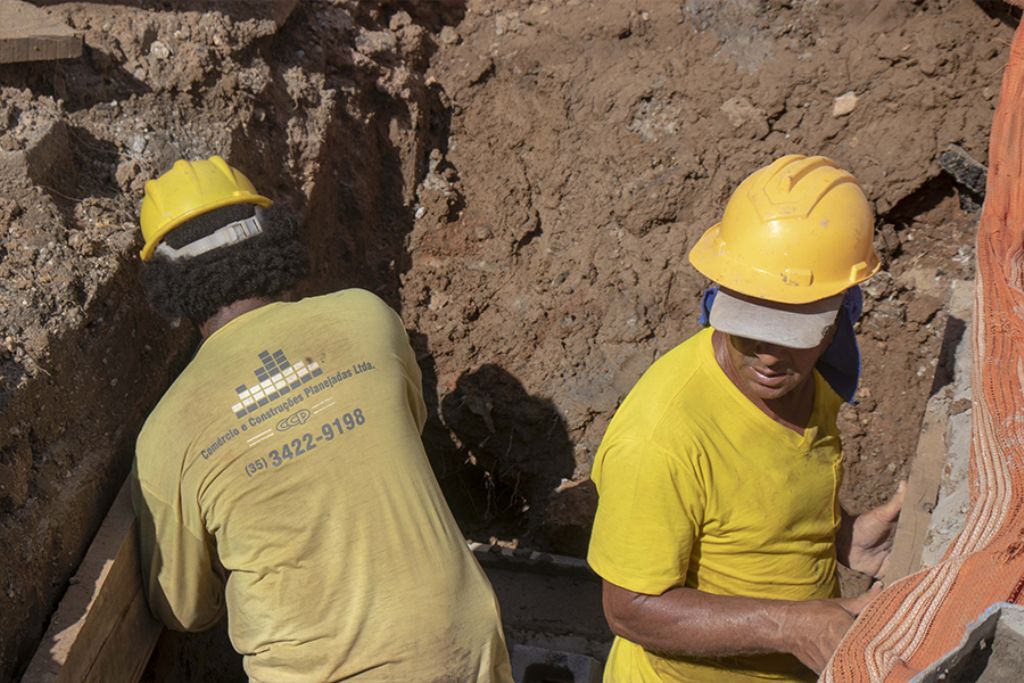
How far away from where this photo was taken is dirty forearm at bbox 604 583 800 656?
8.04ft

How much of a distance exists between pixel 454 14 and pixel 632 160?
1418mm

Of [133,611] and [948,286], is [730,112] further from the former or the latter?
[133,611]

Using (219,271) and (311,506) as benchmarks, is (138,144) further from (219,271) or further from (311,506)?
(311,506)

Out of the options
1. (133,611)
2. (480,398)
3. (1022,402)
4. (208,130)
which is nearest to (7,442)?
(133,611)

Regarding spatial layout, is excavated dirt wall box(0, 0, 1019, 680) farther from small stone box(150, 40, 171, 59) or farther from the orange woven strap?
the orange woven strap

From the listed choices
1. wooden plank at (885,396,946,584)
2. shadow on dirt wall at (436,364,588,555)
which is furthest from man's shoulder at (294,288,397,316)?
shadow on dirt wall at (436,364,588,555)

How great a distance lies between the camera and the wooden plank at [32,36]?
371 cm

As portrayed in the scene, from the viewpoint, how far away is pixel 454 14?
18.6 ft

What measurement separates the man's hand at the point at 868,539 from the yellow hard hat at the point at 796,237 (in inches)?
38.4

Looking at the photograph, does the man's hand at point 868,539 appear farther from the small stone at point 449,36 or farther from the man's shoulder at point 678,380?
the small stone at point 449,36

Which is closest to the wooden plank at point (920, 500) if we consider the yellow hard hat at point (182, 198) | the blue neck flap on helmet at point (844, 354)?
the blue neck flap on helmet at point (844, 354)

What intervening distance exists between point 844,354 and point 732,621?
2.97ft

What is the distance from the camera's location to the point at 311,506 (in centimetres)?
277

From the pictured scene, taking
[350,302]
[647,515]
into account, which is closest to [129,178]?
[350,302]
